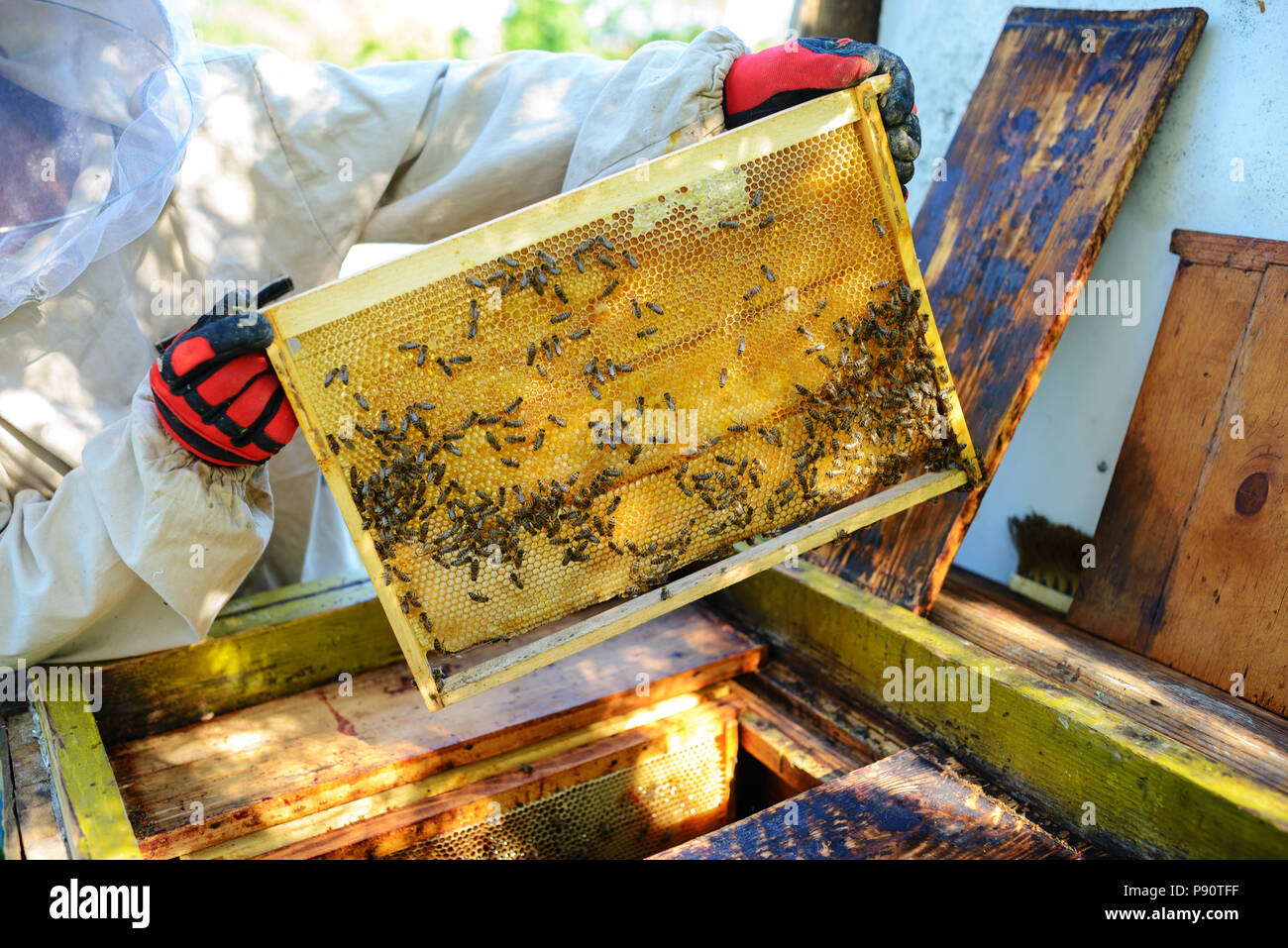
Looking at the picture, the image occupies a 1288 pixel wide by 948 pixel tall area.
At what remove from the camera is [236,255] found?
9.87ft

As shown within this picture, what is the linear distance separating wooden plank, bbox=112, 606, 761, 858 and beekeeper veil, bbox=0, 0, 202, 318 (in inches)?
52.5

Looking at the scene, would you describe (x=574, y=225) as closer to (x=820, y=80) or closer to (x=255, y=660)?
(x=820, y=80)

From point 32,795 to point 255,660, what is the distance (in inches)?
27.8

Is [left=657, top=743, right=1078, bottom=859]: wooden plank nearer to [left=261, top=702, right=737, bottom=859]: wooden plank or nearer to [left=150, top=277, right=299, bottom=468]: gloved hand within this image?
[left=261, top=702, right=737, bottom=859]: wooden plank

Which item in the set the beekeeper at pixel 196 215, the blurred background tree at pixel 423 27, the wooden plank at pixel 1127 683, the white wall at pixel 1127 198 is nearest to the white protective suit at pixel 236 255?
the beekeeper at pixel 196 215

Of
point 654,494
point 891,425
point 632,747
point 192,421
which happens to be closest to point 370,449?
point 192,421

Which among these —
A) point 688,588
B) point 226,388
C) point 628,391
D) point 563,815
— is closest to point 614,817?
point 563,815

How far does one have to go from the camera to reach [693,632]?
3.13 metres

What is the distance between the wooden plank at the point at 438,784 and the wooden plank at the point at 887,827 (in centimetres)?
67

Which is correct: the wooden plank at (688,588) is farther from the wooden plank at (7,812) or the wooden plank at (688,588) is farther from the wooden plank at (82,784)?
the wooden plank at (7,812)

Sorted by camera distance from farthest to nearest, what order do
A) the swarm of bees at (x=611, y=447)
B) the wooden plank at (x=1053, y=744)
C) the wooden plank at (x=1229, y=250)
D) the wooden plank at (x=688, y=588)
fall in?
the wooden plank at (x=1229, y=250)
the wooden plank at (x=688, y=588)
the swarm of bees at (x=611, y=447)
the wooden plank at (x=1053, y=744)

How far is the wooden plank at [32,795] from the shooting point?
6.58 ft

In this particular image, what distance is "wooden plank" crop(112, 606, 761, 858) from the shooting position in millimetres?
2363
